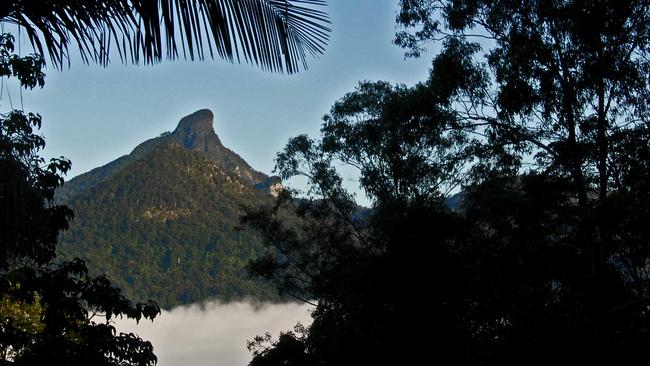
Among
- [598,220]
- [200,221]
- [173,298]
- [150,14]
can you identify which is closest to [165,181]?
[200,221]

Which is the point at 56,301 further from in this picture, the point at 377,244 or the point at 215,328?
the point at 215,328

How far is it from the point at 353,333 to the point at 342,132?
9.82 metres

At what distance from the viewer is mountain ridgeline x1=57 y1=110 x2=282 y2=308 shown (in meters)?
133

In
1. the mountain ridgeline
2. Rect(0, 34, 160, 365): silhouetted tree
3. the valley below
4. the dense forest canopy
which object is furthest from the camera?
the valley below

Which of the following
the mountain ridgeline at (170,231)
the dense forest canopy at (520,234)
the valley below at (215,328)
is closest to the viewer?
the dense forest canopy at (520,234)

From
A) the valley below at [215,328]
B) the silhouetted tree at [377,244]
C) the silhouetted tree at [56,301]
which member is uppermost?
the valley below at [215,328]

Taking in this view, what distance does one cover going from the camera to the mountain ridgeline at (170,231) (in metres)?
133

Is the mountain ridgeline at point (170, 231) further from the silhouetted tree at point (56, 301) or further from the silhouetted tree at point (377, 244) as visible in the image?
the silhouetted tree at point (56, 301)

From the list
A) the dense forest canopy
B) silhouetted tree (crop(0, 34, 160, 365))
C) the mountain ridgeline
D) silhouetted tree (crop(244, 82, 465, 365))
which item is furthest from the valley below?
silhouetted tree (crop(0, 34, 160, 365))

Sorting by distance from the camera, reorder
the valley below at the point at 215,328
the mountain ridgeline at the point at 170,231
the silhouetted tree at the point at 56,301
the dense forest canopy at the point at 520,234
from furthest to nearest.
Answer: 1. the valley below at the point at 215,328
2. the mountain ridgeline at the point at 170,231
3. the dense forest canopy at the point at 520,234
4. the silhouetted tree at the point at 56,301

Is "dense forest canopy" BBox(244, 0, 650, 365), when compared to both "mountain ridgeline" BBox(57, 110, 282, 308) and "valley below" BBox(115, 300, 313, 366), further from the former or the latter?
"mountain ridgeline" BBox(57, 110, 282, 308)

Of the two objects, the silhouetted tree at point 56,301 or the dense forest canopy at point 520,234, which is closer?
the silhouetted tree at point 56,301

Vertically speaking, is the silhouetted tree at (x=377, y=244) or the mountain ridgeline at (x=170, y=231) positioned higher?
the mountain ridgeline at (x=170, y=231)

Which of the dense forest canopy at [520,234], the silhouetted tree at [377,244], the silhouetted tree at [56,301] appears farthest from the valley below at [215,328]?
the silhouetted tree at [56,301]
